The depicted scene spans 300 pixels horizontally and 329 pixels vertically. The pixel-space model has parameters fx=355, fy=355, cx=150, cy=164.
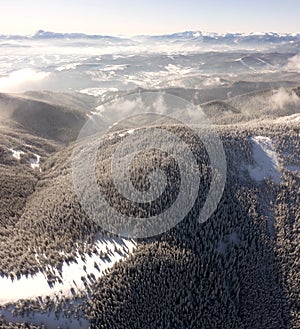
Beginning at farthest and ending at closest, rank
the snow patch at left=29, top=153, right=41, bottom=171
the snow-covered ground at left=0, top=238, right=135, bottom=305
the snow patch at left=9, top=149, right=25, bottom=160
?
the snow patch at left=9, top=149, right=25, bottom=160 → the snow patch at left=29, top=153, right=41, bottom=171 → the snow-covered ground at left=0, top=238, right=135, bottom=305

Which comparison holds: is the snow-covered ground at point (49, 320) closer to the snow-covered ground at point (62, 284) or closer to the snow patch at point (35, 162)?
the snow-covered ground at point (62, 284)

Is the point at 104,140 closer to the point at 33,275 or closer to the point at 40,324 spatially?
the point at 33,275

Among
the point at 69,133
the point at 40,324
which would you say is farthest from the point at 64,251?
the point at 69,133

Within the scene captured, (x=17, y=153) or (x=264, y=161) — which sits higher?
(x=264, y=161)

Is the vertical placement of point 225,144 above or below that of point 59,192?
above

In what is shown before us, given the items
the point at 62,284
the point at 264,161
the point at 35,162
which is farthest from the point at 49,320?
the point at 35,162

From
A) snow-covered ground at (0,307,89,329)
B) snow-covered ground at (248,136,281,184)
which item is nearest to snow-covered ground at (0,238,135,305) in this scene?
snow-covered ground at (0,307,89,329)

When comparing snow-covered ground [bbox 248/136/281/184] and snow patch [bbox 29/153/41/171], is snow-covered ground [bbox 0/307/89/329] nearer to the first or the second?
snow-covered ground [bbox 248/136/281/184]

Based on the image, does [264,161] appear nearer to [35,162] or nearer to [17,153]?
[35,162]

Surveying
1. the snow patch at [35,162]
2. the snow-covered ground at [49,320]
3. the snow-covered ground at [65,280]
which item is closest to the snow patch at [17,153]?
the snow patch at [35,162]
